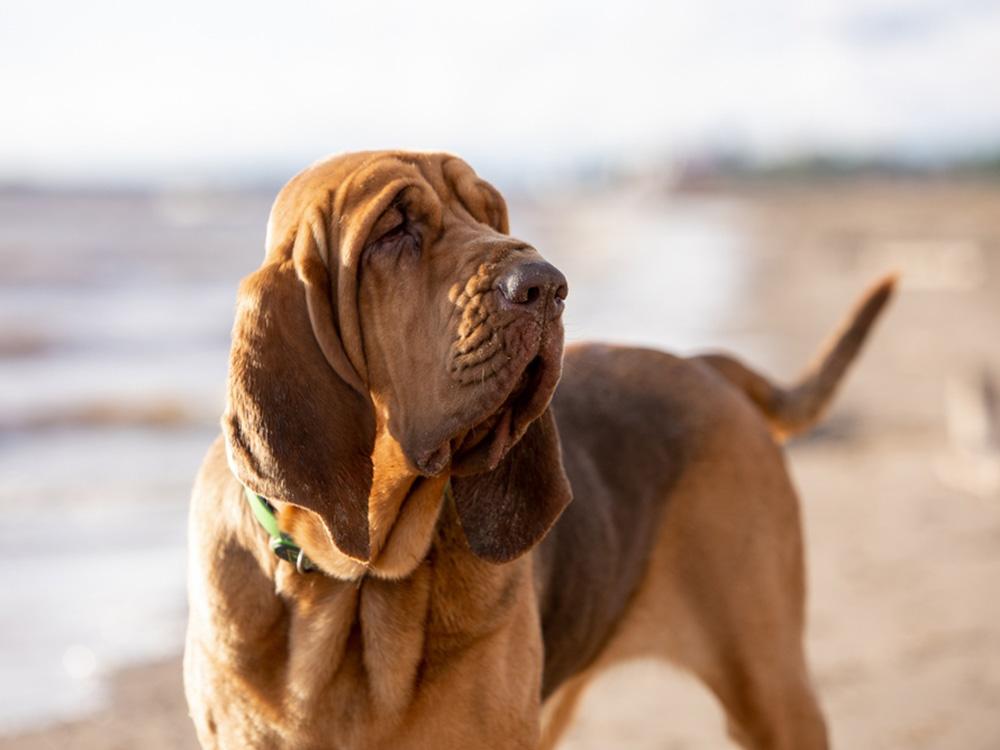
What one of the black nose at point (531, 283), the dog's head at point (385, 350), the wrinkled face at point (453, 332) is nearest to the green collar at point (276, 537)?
the dog's head at point (385, 350)

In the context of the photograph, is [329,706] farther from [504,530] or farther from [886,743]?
[886,743]

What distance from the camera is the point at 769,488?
421 cm

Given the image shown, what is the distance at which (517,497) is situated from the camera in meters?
3.29

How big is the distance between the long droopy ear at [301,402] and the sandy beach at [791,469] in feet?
5.43

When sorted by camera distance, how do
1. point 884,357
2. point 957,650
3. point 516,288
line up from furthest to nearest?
1. point 884,357
2. point 957,650
3. point 516,288

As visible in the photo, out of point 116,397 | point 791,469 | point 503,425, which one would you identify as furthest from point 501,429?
point 116,397

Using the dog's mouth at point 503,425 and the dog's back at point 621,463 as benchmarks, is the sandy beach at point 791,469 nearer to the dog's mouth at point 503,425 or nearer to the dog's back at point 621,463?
the dog's back at point 621,463

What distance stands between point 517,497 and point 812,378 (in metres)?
1.77

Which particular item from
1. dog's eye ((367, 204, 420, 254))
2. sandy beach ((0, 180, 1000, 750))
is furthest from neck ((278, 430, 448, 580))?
sandy beach ((0, 180, 1000, 750))

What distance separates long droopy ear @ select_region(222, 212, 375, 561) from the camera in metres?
2.89

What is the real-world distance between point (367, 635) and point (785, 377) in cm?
939

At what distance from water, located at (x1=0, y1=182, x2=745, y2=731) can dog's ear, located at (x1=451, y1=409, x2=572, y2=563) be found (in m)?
2.39

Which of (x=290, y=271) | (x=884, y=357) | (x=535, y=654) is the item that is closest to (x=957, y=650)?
(x=535, y=654)

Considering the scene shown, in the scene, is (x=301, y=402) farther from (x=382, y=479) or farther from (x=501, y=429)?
(x=501, y=429)
